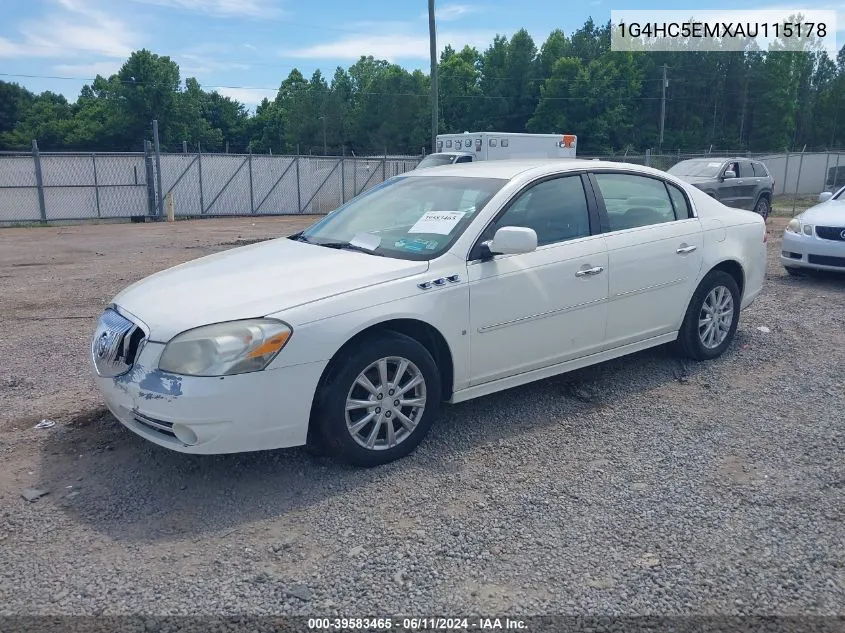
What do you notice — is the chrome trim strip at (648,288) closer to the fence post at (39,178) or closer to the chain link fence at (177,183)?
the chain link fence at (177,183)

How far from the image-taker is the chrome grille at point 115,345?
12.2 ft


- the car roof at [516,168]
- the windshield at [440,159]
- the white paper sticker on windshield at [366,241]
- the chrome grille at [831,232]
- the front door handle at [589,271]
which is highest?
the windshield at [440,159]

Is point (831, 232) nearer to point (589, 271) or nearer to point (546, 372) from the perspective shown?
point (589, 271)

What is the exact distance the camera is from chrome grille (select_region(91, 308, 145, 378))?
3729mm

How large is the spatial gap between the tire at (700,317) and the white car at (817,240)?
405cm

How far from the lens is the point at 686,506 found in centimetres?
352

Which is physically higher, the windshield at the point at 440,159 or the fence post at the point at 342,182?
the windshield at the point at 440,159

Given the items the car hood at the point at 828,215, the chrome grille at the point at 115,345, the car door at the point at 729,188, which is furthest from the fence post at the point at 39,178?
the car hood at the point at 828,215

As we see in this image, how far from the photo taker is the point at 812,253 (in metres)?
9.26

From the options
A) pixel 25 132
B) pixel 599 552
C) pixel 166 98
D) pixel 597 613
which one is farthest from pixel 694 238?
pixel 25 132

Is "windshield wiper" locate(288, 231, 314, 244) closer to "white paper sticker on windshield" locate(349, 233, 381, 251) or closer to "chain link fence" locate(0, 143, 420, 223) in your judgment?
"white paper sticker on windshield" locate(349, 233, 381, 251)

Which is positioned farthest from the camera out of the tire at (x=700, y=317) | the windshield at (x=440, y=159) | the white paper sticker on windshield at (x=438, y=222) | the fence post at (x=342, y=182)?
the fence post at (x=342, y=182)

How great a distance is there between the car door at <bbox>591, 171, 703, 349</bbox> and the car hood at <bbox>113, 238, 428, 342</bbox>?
1602 millimetres

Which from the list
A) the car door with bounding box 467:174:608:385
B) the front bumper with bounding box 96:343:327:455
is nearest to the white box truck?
the car door with bounding box 467:174:608:385
